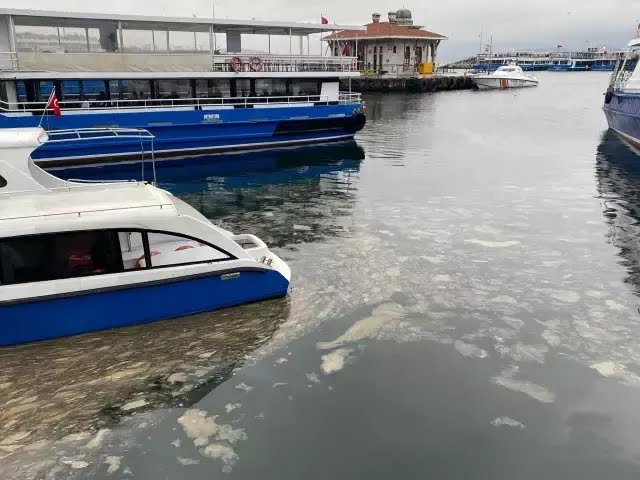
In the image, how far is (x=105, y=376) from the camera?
705 centimetres

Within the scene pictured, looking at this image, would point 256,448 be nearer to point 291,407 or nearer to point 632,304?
point 291,407

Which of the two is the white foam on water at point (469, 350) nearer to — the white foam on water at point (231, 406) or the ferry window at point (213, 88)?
the white foam on water at point (231, 406)

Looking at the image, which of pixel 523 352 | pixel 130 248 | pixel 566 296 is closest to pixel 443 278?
pixel 566 296

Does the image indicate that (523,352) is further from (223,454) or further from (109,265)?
(109,265)

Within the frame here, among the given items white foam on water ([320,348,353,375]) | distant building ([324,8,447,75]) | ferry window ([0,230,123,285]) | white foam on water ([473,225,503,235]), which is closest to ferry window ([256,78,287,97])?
white foam on water ([473,225,503,235])

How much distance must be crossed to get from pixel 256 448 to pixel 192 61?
21012 millimetres

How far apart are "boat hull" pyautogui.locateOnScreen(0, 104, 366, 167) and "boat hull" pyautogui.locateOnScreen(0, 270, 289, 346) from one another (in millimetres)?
15521

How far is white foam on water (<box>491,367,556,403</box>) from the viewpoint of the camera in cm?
682

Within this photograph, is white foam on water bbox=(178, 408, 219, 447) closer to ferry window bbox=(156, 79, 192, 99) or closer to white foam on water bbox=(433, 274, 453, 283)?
white foam on water bbox=(433, 274, 453, 283)

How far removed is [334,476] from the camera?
5.55 metres

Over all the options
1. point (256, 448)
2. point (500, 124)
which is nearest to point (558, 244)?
point (256, 448)

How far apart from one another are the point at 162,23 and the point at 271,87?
17.8ft

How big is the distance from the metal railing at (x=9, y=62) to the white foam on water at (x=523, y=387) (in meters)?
Result: 21.2

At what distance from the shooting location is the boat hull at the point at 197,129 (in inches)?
839
